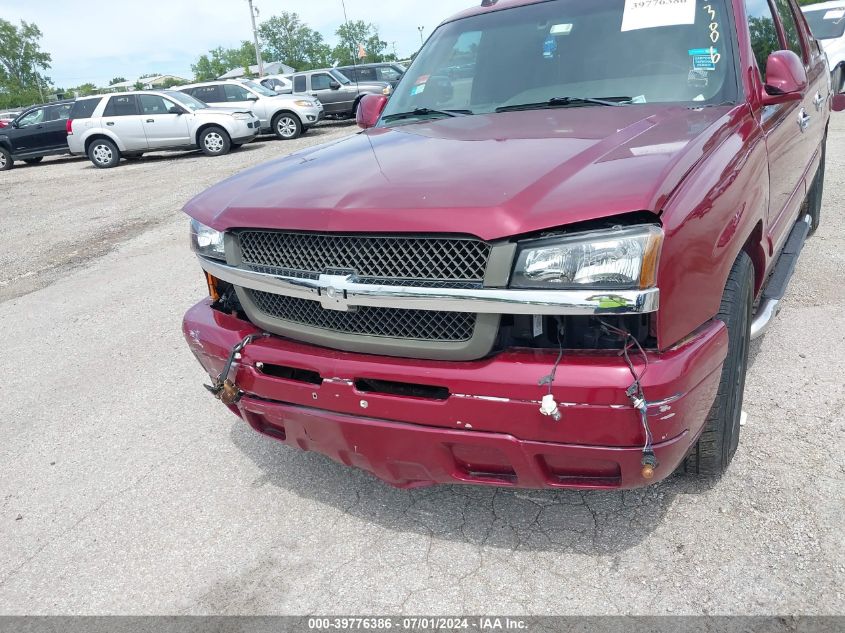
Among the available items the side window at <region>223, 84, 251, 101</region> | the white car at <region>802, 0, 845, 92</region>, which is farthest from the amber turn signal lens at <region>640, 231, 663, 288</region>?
the side window at <region>223, 84, 251, 101</region>

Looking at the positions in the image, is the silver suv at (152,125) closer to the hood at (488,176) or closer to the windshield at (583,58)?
the windshield at (583,58)

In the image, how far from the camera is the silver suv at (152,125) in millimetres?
15812

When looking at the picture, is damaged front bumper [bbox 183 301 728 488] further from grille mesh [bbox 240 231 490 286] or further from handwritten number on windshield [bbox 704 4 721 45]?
handwritten number on windshield [bbox 704 4 721 45]

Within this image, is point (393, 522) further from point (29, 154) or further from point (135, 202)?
point (29, 154)

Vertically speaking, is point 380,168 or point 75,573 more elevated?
point 380,168

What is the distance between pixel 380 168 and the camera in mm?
2582

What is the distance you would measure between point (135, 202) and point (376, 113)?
8.15 metres

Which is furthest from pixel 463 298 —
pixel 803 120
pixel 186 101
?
pixel 186 101

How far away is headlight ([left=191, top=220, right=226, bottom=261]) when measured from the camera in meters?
2.69

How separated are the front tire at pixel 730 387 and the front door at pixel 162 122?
15.2 m

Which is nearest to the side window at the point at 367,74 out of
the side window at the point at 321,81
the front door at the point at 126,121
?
the side window at the point at 321,81

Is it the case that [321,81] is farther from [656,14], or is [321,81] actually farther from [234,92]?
[656,14]

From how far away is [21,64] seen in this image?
85562mm

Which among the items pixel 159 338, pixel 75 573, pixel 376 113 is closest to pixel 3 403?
pixel 159 338
